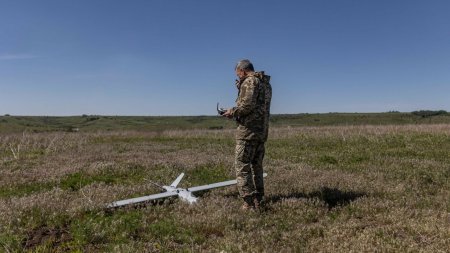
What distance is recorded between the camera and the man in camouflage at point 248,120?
32.0 feet

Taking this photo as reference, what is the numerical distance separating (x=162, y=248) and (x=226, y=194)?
449 centimetres

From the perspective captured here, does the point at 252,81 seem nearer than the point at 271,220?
No

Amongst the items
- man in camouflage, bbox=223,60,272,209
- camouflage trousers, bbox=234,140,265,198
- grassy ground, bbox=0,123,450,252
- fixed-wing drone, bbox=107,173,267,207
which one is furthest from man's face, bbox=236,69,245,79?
fixed-wing drone, bbox=107,173,267,207

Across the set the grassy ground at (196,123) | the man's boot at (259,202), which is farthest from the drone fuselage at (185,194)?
the grassy ground at (196,123)

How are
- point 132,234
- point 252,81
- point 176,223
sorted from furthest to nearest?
1. point 252,81
2. point 176,223
3. point 132,234

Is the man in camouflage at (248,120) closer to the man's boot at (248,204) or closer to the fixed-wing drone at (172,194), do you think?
the man's boot at (248,204)

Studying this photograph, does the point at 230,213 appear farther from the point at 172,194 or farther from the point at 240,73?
the point at 240,73

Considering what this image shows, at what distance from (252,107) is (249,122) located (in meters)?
0.39

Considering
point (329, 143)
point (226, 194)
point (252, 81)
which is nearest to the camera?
point (252, 81)

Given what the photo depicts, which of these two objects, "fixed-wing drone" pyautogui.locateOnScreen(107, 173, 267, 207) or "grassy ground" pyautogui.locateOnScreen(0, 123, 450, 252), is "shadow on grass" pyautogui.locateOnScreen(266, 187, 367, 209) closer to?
"grassy ground" pyautogui.locateOnScreen(0, 123, 450, 252)

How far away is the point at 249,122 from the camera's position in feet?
32.6

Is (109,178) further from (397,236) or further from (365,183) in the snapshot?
(397,236)

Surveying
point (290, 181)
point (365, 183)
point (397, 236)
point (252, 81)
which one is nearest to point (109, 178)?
point (290, 181)

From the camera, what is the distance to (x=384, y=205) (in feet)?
32.9
